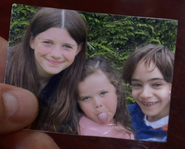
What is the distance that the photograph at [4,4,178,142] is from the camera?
0.44 metres

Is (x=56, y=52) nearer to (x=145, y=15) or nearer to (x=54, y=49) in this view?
(x=54, y=49)

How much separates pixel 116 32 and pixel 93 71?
0.34 ft

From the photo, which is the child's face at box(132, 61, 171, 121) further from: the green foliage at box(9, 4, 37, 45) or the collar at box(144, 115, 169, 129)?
the green foliage at box(9, 4, 37, 45)

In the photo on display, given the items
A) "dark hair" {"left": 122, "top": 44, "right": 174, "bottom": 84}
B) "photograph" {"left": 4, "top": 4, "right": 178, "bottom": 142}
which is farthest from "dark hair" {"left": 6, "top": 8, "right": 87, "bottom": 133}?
"dark hair" {"left": 122, "top": 44, "right": 174, "bottom": 84}

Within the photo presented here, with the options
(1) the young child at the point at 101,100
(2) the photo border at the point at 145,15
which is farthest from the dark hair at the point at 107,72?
(2) the photo border at the point at 145,15

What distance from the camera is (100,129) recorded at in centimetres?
45

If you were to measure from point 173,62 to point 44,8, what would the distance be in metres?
0.32

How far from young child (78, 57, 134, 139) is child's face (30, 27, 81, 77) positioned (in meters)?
0.05

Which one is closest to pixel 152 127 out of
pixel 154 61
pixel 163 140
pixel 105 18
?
pixel 163 140

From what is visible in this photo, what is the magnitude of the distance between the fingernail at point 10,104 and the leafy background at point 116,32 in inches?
5.2

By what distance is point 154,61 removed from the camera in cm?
44

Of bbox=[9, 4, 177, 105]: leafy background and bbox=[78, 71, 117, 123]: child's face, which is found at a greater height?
bbox=[9, 4, 177, 105]: leafy background

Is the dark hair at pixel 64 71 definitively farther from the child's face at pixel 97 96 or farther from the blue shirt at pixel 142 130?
the blue shirt at pixel 142 130

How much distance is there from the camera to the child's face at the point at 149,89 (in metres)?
0.44
